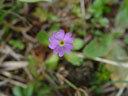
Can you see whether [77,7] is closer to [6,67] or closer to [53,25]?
[53,25]

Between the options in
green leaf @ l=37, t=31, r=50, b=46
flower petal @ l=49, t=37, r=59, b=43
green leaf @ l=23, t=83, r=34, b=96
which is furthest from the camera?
green leaf @ l=37, t=31, r=50, b=46

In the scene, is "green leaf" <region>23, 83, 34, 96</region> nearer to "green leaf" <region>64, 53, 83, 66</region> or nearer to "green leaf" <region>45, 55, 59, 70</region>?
"green leaf" <region>45, 55, 59, 70</region>

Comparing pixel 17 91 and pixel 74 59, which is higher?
pixel 74 59

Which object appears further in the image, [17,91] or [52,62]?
[52,62]

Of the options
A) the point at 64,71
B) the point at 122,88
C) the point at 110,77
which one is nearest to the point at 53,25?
the point at 64,71

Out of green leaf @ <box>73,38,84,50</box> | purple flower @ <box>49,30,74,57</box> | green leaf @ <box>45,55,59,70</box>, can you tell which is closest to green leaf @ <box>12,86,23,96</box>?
green leaf @ <box>45,55,59,70</box>

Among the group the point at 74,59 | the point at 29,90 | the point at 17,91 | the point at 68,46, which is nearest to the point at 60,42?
the point at 68,46

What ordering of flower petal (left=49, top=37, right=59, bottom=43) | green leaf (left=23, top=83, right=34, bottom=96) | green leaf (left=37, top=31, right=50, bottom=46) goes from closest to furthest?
flower petal (left=49, top=37, right=59, bottom=43)
green leaf (left=23, top=83, right=34, bottom=96)
green leaf (left=37, top=31, right=50, bottom=46)

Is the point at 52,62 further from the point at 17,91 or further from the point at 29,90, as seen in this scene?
the point at 17,91

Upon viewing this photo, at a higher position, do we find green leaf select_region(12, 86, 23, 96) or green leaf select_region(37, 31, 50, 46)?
green leaf select_region(37, 31, 50, 46)

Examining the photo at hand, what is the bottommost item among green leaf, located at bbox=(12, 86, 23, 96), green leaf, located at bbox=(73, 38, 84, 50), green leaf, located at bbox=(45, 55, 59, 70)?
green leaf, located at bbox=(12, 86, 23, 96)
